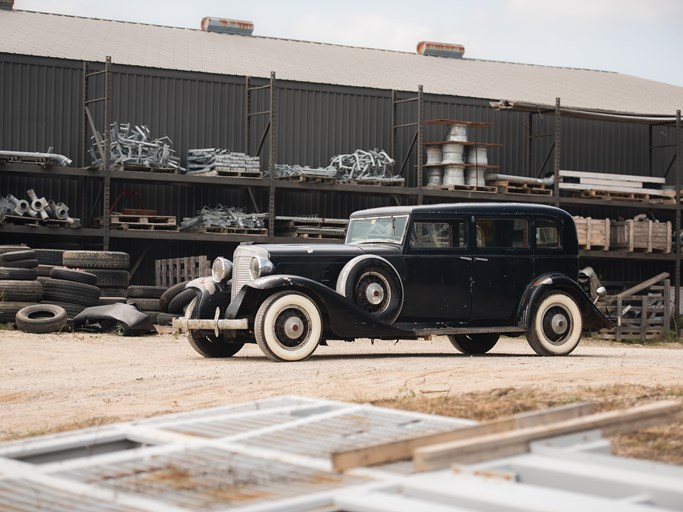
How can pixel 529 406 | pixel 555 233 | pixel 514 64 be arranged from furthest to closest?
pixel 514 64
pixel 555 233
pixel 529 406

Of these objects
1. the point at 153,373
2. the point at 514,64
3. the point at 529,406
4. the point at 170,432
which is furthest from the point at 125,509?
the point at 514,64

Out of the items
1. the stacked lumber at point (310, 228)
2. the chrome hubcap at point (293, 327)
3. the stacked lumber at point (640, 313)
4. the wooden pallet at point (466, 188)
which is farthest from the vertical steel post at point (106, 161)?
→ the stacked lumber at point (640, 313)

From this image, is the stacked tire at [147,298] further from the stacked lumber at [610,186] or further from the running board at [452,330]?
the stacked lumber at [610,186]

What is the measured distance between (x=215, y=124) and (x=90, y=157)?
3.17 m

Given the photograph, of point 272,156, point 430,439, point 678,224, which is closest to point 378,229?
point 430,439

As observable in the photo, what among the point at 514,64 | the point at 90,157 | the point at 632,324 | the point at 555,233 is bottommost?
the point at 632,324

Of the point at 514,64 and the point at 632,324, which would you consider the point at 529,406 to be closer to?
the point at 632,324

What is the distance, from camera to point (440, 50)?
3747 centimetres

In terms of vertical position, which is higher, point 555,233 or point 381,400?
point 555,233

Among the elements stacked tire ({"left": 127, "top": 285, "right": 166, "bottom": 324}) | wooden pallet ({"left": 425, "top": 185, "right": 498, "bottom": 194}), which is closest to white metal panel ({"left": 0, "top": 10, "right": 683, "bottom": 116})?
wooden pallet ({"left": 425, "top": 185, "right": 498, "bottom": 194})

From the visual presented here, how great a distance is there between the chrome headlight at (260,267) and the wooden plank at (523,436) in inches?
344

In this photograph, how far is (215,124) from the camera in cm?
2752

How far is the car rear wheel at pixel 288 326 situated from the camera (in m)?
13.6

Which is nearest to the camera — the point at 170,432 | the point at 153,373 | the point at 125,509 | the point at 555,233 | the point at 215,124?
the point at 125,509
